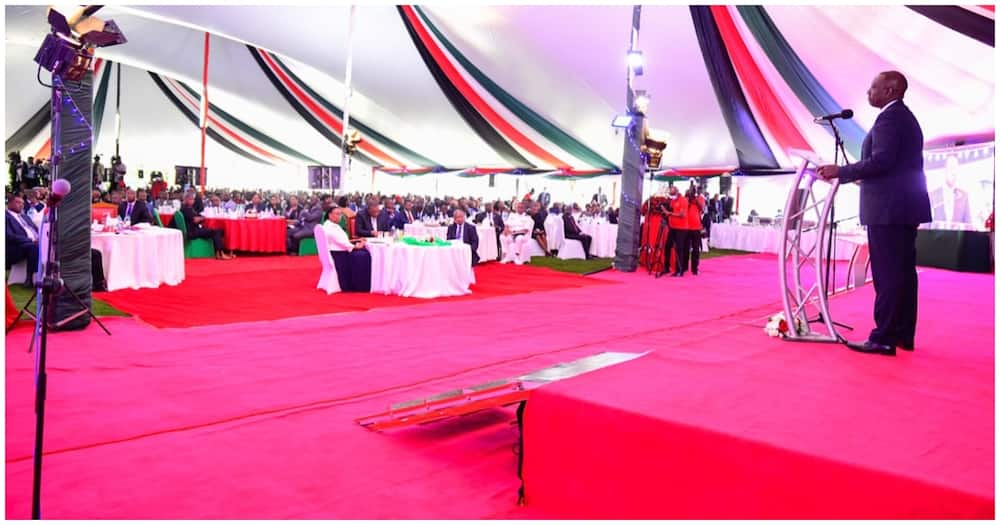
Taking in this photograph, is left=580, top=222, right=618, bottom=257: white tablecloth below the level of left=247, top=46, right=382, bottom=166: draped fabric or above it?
Answer: below

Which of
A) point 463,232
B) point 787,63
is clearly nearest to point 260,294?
point 463,232

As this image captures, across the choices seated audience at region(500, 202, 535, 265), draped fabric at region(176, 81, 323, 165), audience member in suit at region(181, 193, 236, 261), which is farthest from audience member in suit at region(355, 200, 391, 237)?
draped fabric at region(176, 81, 323, 165)

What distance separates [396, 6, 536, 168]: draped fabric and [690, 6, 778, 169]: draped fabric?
5.28 meters

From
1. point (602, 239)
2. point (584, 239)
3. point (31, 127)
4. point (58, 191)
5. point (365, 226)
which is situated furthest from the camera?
point (31, 127)

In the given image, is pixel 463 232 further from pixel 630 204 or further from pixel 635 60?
pixel 635 60

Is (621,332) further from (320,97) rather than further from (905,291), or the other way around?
(320,97)

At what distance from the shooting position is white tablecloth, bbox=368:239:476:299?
655 centimetres

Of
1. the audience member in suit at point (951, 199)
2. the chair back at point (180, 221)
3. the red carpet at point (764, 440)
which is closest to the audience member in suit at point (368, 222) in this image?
the chair back at point (180, 221)

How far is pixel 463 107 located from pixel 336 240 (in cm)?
965

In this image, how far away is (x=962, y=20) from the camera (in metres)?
7.70

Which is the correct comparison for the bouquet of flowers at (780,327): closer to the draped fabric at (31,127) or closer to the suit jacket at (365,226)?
the suit jacket at (365,226)

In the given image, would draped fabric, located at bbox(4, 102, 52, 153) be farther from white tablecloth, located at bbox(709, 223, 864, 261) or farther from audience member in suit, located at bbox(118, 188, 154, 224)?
white tablecloth, located at bbox(709, 223, 864, 261)

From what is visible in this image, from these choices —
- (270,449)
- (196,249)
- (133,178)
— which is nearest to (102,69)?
(133,178)

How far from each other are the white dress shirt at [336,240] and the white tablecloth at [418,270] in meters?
0.22
